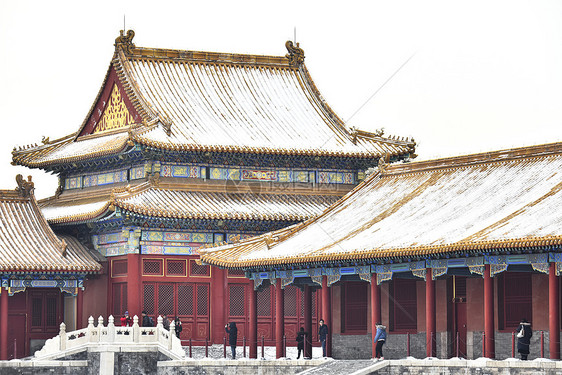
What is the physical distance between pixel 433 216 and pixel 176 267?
560 inches

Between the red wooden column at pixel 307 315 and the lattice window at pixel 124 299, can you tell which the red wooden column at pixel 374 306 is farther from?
the lattice window at pixel 124 299

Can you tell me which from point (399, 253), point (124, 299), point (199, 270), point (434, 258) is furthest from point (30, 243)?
point (434, 258)

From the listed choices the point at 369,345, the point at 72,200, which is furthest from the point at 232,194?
the point at 369,345

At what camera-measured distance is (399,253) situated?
153ft

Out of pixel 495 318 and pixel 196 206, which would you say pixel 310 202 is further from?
pixel 495 318

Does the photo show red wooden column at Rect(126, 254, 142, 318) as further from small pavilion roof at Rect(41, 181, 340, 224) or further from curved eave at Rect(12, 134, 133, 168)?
curved eave at Rect(12, 134, 133, 168)

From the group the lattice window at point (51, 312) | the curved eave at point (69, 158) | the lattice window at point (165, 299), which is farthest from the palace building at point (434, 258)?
the lattice window at point (51, 312)

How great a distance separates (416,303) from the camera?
170 ft

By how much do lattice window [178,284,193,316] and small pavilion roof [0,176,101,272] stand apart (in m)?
3.47

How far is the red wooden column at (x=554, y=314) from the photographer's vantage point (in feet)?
139

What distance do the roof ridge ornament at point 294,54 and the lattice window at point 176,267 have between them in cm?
1446

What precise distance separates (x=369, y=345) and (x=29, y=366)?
12337 mm

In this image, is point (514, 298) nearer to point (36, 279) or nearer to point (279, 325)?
point (279, 325)

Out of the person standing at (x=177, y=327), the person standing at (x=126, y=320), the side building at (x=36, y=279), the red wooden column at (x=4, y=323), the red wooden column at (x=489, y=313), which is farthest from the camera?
the side building at (x=36, y=279)
